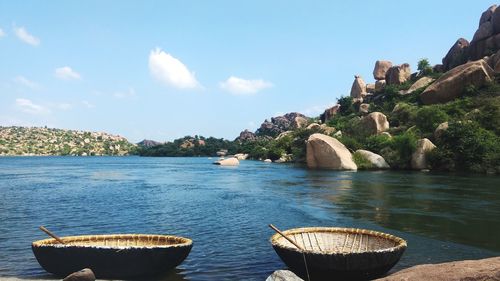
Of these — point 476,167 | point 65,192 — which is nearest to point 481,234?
point 65,192

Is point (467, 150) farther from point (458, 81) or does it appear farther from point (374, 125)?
point (458, 81)

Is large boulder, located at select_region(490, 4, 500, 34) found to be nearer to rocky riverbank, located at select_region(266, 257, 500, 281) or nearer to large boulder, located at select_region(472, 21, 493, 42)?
large boulder, located at select_region(472, 21, 493, 42)

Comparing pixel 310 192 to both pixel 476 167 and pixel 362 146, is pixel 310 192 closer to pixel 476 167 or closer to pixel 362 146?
pixel 476 167

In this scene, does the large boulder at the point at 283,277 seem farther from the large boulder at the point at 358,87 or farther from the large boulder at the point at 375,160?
the large boulder at the point at 358,87

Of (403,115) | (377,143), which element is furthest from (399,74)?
(377,143)

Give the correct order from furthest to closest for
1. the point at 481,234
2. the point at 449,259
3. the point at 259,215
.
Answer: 1. the point at 259,215
2. the point at 481,234
3. the point at 449,259

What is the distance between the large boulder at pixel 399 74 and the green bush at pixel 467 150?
5288cm

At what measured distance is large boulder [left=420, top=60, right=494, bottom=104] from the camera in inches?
2502

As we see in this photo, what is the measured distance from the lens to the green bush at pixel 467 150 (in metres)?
44.3

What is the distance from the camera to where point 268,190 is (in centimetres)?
3281

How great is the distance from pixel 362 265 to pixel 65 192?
27.4 meters

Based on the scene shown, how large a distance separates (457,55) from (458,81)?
24.9 meters

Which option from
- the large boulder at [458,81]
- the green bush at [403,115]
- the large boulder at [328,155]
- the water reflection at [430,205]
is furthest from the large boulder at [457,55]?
the water reflection at [430,205]

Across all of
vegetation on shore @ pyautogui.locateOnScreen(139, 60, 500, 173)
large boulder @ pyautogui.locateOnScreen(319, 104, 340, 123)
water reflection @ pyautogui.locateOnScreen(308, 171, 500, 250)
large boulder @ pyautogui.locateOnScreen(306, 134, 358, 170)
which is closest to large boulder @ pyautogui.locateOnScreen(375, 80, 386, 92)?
large boulder @ pyautogui.locateOnScreen(319, 104, 340, 123)
